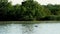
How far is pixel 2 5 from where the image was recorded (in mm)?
54875

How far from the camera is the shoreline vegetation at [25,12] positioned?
1978 inches

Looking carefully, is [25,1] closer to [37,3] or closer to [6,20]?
[37,3]

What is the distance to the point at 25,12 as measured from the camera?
172 feet

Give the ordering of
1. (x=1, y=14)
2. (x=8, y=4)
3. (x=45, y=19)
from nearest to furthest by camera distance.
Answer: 1. (x=45, y=19)
2. (x=1, y=14)
3. (x=8, y=4)

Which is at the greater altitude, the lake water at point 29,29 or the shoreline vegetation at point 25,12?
the lake water at point 29,29

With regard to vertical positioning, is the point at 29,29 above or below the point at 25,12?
above

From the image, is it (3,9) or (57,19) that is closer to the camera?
(57,19)

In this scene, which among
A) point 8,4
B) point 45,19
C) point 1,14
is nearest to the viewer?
point 45,19

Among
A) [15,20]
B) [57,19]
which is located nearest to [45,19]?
[57,19]

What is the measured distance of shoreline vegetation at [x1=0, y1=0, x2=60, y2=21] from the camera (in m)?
50.2

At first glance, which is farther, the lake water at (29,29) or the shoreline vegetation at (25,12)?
the shoreline vegetation at (25,12)

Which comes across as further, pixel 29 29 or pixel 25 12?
pixel 25 12

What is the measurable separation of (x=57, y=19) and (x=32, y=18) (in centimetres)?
448

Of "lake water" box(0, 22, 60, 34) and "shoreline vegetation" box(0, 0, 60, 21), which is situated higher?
"lake water" box(0, 22, 60, 34)
